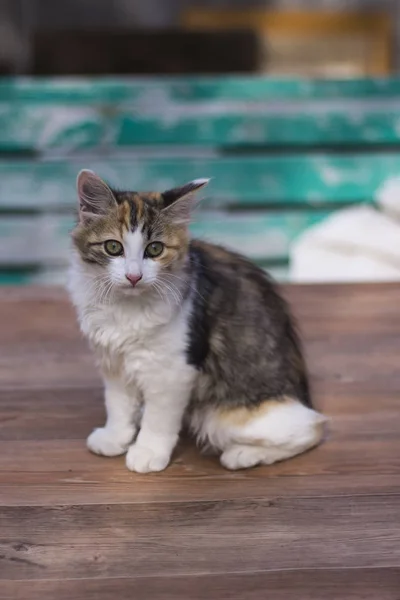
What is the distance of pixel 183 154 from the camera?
3.14 metres

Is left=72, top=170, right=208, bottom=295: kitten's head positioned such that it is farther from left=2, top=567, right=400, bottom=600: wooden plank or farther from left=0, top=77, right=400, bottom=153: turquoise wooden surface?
left=0, top=77, right=400, bottom=153: turquoise wooden surface

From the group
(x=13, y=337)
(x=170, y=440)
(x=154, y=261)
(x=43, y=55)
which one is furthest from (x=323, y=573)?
(x=43, y=55)

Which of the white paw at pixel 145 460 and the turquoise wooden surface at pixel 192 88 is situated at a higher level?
the turquoise wooden surface at pixel 192 88

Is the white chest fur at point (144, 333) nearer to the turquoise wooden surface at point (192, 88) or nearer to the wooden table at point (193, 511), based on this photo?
the wooden table at point (193, 511)

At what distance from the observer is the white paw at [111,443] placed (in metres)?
1.39

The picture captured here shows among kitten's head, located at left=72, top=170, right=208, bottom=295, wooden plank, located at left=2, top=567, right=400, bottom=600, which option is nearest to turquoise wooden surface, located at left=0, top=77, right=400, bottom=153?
kitten's head, located at left=72, top=170, right=208, bottom=295

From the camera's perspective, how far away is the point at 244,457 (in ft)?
4.42

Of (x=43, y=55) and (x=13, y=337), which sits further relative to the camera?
(x=43, y=55)

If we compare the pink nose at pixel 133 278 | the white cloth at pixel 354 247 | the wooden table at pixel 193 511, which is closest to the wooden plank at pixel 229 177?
the white cloth at pixel 354 247

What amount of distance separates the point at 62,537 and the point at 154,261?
1.55 feet

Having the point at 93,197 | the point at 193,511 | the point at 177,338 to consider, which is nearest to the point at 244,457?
the point at 193,511

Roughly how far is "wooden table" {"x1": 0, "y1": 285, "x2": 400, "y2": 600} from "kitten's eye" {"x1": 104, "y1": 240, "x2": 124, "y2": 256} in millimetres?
418

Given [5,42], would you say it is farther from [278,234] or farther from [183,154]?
[278,234]

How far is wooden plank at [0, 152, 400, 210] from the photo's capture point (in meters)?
3.13
